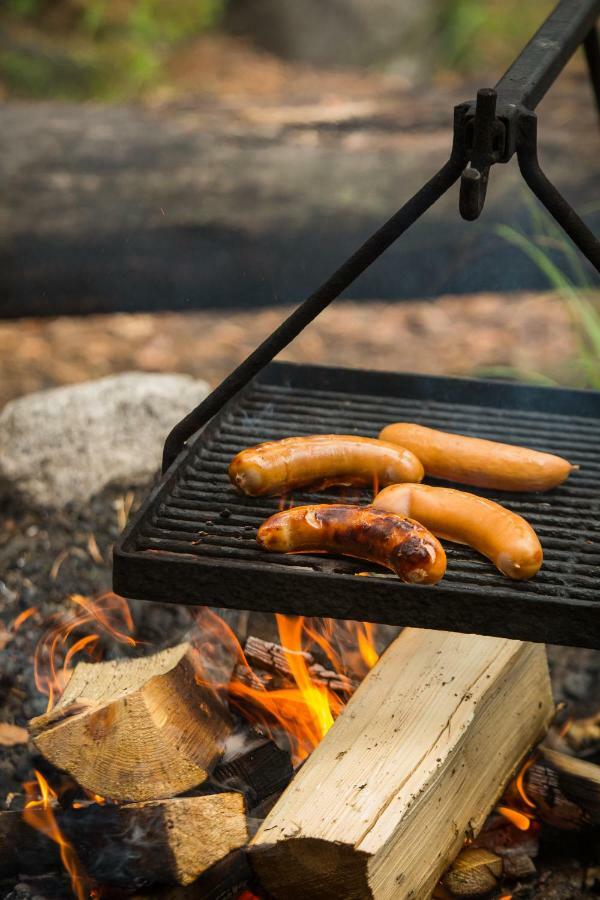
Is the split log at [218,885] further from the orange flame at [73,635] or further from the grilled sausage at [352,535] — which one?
the orange flame at [73,635]

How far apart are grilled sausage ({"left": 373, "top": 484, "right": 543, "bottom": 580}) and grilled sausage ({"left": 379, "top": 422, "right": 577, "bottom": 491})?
0.55ft

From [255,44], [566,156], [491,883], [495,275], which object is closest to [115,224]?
[495,275]

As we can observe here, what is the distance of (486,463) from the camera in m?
2.68

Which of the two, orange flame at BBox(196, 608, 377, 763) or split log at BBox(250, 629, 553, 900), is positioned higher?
split log at BBox(250, 629, 553, 900)

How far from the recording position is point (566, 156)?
6.39m

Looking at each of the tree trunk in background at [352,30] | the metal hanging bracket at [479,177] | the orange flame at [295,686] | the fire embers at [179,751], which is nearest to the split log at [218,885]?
the fire embers at [179,751]

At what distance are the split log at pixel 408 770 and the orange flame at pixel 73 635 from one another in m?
0.97

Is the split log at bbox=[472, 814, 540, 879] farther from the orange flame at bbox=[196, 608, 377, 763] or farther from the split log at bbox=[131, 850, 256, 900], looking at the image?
the split log at bbox=[131, 850, 256, 900]

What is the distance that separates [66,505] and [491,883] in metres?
2.20

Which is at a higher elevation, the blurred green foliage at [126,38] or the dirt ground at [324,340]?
the blurred green foliage at [126,38]

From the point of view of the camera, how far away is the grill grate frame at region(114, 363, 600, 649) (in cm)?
214

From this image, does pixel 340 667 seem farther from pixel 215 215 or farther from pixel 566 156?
pixel 566 156

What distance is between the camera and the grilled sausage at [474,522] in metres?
2.25

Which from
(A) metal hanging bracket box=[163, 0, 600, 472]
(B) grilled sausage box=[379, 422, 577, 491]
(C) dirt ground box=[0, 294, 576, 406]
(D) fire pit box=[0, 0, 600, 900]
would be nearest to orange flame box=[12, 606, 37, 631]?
(D) fire pit box=[0, 0, 600, 900]
